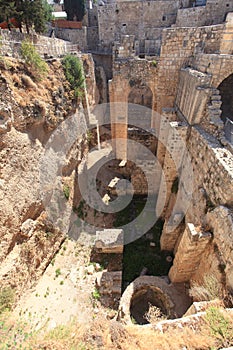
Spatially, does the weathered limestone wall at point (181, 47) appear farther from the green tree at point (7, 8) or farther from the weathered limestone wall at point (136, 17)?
the weathered limestone wall at point (136, 17)

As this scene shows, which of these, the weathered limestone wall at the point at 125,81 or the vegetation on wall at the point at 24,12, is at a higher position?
the vegetation on wall at the point at 24,12

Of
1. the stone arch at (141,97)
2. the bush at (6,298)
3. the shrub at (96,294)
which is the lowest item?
the shrub at (96,294)

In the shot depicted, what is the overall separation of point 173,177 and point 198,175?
2.31 metres

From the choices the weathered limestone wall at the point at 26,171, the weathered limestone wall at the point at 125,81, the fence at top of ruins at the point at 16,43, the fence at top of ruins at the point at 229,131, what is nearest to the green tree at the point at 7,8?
the fence at top of ruins at the point at 16,43

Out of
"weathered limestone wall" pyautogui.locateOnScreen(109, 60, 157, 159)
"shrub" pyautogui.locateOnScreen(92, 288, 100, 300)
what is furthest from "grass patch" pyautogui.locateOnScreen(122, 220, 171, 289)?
"weathered limestone wall" pyautogui.locateOnScreen(109, 60, 157, 159)

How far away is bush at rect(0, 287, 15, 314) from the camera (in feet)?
20.9

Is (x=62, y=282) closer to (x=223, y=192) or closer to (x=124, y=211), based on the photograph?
(x=124, y=211)

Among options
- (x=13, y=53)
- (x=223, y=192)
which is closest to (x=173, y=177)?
(x=223, y=192)

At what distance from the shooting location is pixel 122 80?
10609 mm

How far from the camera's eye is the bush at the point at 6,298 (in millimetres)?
6358

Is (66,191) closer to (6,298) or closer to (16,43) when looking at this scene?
(6,298)

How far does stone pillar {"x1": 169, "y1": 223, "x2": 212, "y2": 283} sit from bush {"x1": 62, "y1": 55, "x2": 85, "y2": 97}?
10.0 m

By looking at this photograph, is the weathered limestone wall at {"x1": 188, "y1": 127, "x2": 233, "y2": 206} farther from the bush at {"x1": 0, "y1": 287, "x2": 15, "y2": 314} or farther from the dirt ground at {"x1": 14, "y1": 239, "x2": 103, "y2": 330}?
the bush at {"x1": 0, "y1": 287, "x2": 15, "y2": 314}

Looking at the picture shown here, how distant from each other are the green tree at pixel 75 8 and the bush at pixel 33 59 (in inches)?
689
